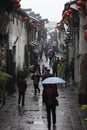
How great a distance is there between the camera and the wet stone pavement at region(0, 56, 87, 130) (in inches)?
618

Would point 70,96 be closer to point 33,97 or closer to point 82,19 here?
point 33,97

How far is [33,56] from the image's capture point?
4803 centimetres

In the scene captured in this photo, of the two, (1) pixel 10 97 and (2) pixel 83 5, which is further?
(1) pixel 10 97

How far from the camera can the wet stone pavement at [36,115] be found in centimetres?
1569

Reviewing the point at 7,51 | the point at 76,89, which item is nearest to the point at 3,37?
the point at 7,51

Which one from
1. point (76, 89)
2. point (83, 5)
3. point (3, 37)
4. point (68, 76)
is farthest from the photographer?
point (68, 76)

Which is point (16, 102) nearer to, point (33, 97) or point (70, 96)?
point (33, 97)

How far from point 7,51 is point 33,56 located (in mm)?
22320

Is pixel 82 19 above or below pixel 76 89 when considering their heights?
above

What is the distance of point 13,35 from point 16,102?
9.78 meters

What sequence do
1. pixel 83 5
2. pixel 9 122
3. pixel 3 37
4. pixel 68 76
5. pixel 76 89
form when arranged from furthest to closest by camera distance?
pixel 68 76 < pixel 76 89 < pixel 3 37 < pixel 83 5 < pixel 9 122

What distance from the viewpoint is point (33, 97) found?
23.7m

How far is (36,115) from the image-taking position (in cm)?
1798

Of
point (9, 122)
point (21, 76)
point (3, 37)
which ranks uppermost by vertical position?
point (3, 37)
